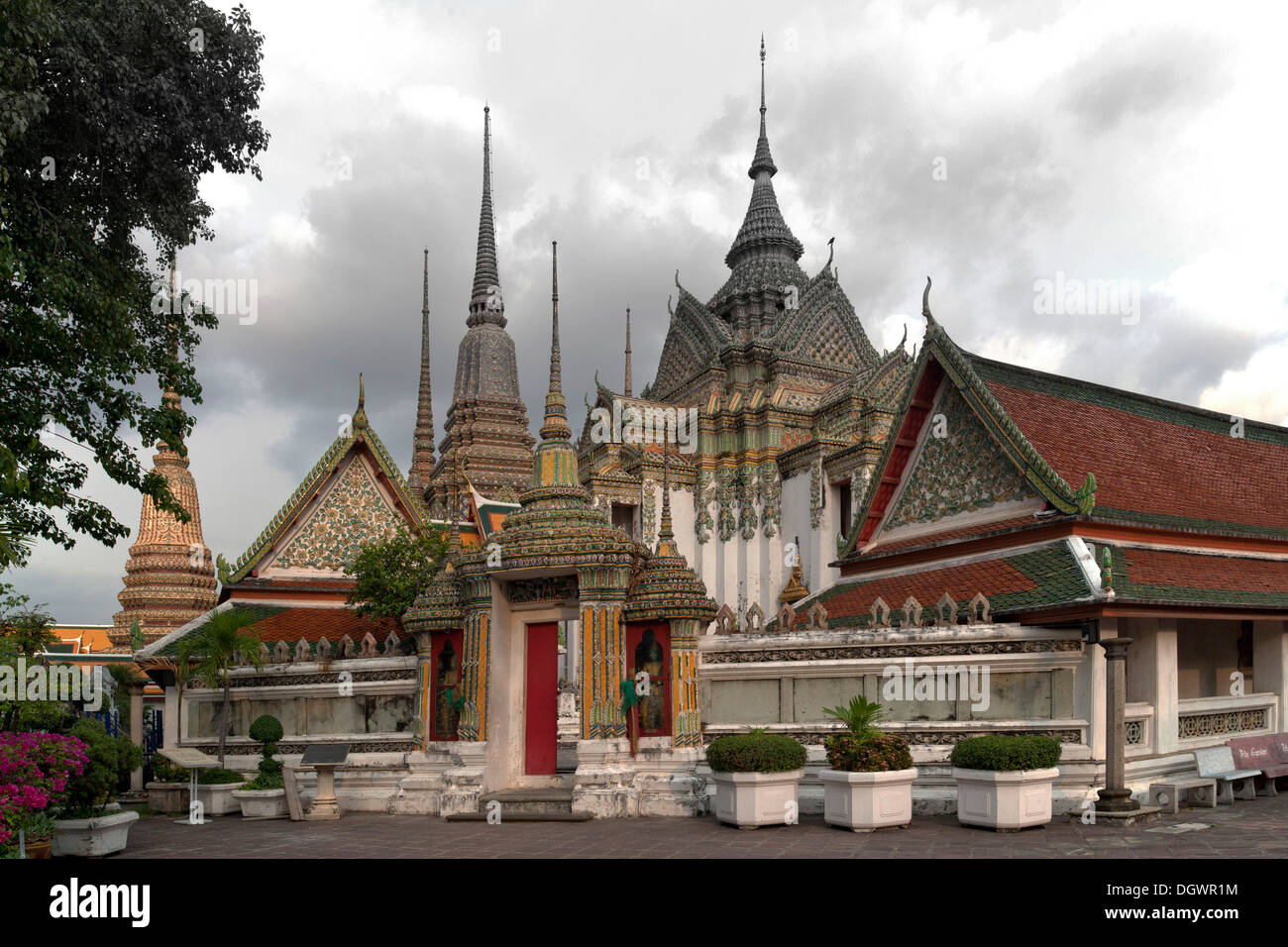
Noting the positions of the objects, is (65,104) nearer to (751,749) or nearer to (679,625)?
(679,625)

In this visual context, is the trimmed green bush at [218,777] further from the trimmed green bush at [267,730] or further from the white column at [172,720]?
the white column at [172,720]

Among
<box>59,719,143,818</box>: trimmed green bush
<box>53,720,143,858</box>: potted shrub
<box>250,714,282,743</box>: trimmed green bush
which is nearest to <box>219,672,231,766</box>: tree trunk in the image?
<box>250,714,282,743</box>: trimmed green bush

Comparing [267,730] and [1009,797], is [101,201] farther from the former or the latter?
[1009,797]

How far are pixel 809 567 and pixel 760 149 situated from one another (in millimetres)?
17244

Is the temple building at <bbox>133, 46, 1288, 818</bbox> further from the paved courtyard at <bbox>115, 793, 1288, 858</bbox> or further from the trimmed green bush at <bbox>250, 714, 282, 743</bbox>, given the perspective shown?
the paved courtyard at <bbox>115, 793, 1288, 858</bbox>

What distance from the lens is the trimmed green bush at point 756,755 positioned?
1109 centimetres

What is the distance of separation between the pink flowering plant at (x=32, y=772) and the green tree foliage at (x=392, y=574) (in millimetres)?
7266

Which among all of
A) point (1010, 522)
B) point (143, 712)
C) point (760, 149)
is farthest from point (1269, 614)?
point (760, 149)

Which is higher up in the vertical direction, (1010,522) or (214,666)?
(1010,522)

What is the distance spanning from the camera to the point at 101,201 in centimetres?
1245

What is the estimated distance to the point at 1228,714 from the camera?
1384 centimetres

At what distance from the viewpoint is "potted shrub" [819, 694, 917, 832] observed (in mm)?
10781
